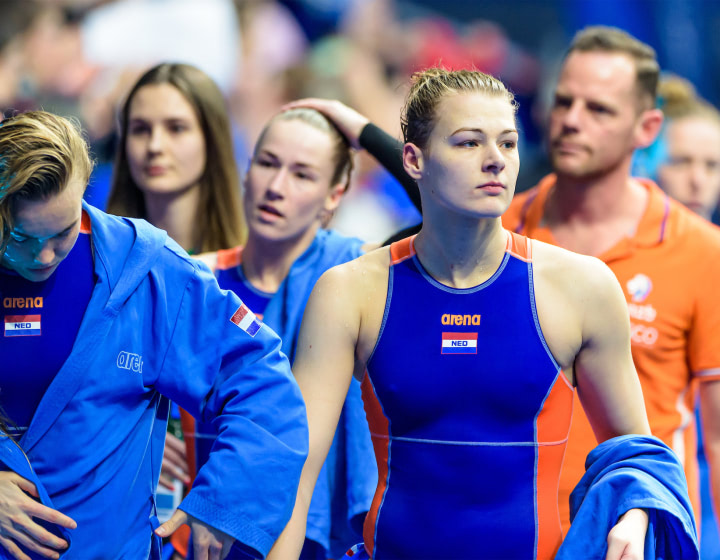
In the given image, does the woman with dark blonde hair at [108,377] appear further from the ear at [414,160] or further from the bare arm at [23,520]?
the ear at [414,160]

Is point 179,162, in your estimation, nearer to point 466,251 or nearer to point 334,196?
point 334,196

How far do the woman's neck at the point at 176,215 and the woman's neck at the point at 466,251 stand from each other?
1.50 m

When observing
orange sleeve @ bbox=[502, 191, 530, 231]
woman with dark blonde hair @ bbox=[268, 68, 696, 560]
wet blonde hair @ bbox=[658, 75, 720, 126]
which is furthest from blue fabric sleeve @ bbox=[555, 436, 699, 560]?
wet blonde hair @ bbox=[658, 75, 720, 126]

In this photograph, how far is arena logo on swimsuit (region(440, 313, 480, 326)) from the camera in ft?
7.98

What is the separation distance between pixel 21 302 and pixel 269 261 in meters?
1.11

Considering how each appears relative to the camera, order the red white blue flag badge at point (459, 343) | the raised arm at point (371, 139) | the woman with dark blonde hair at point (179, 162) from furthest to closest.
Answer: the woman with dark blonde hair at point (179, 162)
the raised arm at point (371, 139)
the red white blue flag badge at point (459, 343)

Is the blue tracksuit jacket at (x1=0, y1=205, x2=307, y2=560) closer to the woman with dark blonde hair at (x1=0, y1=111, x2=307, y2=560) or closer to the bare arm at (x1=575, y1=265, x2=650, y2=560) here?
the woman with dark blonde hair at (x1=0, y1=111, x2=307, y2=560)

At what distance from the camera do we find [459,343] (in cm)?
242

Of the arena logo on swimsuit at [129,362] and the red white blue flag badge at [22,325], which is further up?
the red white blue flag badge at [22,325]

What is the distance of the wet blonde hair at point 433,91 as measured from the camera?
97.5 inches

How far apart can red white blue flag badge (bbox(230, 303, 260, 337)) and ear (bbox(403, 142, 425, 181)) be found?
53 centimetres

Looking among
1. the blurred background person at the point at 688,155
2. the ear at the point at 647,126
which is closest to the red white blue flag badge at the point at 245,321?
the ear at the point at 647,126

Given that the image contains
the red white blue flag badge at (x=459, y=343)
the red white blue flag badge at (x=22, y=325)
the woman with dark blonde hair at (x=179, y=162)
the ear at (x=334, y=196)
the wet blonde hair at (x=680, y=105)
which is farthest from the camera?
the wet blonde hair at (x=680, y=105)

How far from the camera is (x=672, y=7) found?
837cm
